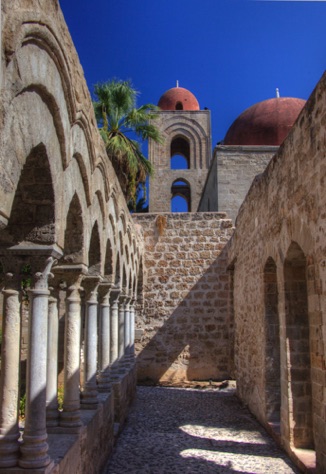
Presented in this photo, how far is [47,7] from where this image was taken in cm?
263

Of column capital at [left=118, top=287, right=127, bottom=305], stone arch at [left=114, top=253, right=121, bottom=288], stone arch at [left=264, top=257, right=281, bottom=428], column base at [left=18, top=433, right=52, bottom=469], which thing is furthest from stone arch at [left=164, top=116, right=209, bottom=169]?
column base at [left=18, top=433, right=52, bottom=469]

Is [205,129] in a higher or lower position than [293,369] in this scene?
higher

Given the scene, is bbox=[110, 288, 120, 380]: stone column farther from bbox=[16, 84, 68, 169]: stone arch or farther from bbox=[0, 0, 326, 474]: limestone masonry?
bbox=[16, 84, 68, 169]: stone arch

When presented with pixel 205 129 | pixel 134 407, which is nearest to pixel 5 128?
pixel 134 407

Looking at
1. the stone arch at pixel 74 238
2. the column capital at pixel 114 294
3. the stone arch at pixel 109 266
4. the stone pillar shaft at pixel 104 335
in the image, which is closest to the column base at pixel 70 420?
the stone arch at pixel 74 238

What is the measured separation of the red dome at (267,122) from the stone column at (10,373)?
13558 mm

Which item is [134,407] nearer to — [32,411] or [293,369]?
[293,369]

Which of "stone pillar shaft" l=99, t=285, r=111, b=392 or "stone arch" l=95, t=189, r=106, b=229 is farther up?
"stone arch" l=95, t=189, r=106, b=229

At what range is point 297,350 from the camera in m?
5.49

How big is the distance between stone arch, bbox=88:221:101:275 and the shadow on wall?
690 cm

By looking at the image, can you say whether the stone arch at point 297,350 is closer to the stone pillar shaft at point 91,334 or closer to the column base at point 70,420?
the stone pillar shaft at point 91,334

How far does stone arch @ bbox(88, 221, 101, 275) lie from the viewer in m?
5.37

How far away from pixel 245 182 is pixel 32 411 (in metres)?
12.7

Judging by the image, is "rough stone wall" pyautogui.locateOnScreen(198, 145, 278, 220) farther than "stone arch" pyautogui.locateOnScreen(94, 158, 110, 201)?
Yes
